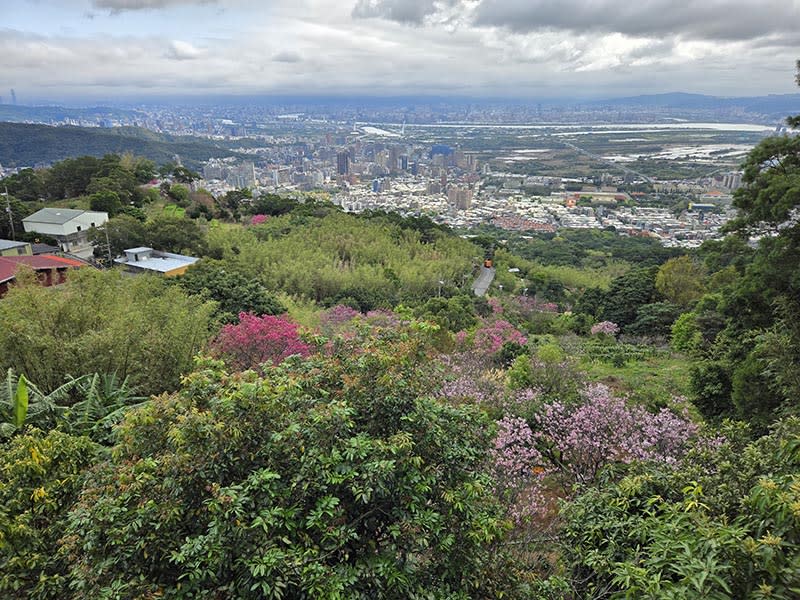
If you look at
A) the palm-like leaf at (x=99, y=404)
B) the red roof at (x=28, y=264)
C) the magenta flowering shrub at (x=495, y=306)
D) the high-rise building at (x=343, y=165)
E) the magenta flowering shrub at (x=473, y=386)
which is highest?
the high-rise building at (x=343, y=165)

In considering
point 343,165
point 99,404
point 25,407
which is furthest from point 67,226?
point 343,165

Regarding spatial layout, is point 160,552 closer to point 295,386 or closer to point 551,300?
point 295,386

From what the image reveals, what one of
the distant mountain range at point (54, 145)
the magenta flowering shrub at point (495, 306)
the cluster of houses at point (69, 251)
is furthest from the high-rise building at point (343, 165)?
the magenta flowering shrub at point (495, 306)

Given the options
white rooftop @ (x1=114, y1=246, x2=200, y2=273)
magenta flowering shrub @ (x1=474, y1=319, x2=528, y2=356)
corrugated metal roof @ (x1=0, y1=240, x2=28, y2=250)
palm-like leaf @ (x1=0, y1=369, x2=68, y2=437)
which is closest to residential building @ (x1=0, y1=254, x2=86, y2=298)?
white rooftop @ (x1=114, y1=246, x2=200, y2=273)

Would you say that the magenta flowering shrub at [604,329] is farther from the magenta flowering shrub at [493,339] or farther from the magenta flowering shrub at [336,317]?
the magenta flowering shrub at [336,317]

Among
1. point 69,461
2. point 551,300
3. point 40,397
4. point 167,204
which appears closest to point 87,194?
point 167,204

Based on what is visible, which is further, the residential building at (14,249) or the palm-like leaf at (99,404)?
the residential building at (14,249)

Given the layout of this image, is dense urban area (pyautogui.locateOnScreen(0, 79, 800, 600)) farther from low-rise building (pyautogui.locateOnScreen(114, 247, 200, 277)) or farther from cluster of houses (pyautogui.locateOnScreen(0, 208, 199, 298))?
cluster of houses (pyautogui.locateOnScreen(0, 208, 199, 298))

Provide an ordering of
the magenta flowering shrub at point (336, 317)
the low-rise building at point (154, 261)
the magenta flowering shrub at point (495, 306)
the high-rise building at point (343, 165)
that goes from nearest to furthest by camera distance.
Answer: the magenta flowering shrub at point (336, 317) < the low-rise building at point (154, 261) < the magenta flowering shrub at point (495, 306) < the high-rise building at point (343, 165)
